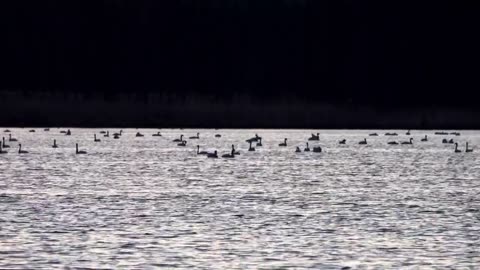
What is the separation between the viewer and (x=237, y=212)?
34.1 m

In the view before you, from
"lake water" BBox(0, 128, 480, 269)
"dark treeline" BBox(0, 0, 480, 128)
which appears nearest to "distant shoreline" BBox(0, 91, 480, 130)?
"dark treeline" BBox(0, 0, 480, 128)

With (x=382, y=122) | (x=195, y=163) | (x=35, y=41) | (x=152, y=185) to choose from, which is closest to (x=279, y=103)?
(x=382, y=122)

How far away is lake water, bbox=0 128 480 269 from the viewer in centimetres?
2491

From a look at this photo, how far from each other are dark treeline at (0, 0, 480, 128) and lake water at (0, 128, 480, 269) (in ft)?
109

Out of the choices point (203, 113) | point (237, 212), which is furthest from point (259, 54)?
point (237, 212)

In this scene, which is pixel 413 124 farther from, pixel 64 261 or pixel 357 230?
pixel 64 261

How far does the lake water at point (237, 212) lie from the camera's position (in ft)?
81.7

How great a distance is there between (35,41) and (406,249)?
77085 millimetres

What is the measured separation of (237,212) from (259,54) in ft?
226

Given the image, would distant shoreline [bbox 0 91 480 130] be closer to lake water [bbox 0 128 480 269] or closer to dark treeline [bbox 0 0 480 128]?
dark treeline [bbox 0 0 480 128]

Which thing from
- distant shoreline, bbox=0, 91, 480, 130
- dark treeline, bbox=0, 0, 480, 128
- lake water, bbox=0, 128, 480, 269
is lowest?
lake water, bbox=0, 128, 480, 269

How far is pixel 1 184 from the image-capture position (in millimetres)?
44344

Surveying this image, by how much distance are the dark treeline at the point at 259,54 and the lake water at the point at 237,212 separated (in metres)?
33.1

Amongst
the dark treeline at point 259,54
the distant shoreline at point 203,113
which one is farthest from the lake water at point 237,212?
the dark treeline at point 259,54
